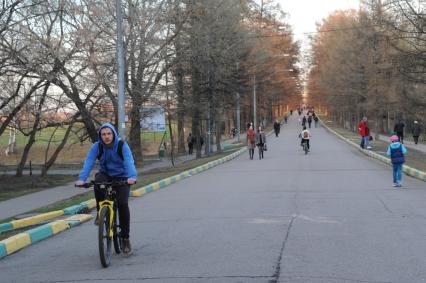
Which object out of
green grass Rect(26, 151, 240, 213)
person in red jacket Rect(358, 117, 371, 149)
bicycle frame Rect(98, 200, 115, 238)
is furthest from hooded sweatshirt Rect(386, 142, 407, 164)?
person in red jacket Rect(358, 117, 371, 149)

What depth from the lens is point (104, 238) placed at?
22.6ft

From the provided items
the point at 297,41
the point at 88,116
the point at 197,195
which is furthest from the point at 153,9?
the point at 297,41

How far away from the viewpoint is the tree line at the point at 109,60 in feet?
65.6

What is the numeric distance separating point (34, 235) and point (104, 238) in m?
2.89

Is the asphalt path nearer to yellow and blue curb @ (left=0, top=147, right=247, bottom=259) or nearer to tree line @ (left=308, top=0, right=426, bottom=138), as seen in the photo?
yellow and blue curb @ (left=0, top=147, right=247, bottom=259)

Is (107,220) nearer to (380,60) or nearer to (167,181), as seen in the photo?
(167,181)

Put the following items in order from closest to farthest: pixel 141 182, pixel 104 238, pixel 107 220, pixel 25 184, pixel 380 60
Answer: pixel 104 238 → pixel 107 220 → pixel 141 182 → pixel 25 184 → pixel 380 60

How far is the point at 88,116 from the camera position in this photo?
25.9 meters

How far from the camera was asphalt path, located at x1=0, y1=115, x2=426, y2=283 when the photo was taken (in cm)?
643

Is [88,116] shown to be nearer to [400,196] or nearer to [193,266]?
[400,196]

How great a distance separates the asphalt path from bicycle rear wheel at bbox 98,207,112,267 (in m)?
0.13

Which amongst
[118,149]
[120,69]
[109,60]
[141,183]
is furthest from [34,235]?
[109,60]

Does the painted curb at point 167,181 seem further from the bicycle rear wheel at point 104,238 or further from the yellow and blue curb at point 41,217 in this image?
the bicycle rear wheel at point 104,238

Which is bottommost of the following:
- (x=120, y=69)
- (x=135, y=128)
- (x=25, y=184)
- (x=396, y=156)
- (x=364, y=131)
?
(x=25, y=184)
